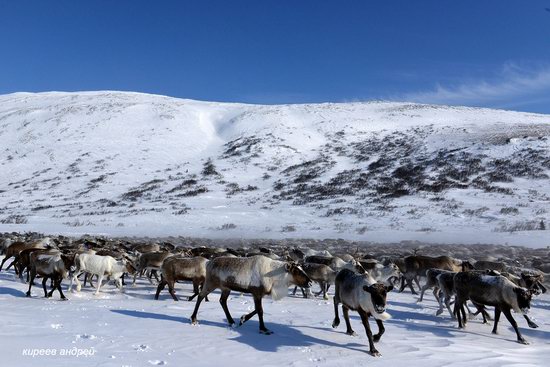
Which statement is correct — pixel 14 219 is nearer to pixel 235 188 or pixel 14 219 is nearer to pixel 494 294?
Answer: pixel 235 188

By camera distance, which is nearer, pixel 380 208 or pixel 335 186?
pixel 380 208

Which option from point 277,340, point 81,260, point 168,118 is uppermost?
point 168,118

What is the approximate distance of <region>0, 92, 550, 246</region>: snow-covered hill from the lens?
42.9m

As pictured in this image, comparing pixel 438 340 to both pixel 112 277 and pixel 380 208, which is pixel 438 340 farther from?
pixel 380 208

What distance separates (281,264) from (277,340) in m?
1.64

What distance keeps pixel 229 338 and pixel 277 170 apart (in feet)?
210

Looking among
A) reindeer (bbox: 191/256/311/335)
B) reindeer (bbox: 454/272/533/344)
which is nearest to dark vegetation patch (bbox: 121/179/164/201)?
reindeer (bbox: 191/256/311/335)

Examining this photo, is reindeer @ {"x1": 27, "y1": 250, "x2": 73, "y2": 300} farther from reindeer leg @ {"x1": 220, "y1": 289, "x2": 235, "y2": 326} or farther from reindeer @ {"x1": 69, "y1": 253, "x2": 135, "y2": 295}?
reindeer leg @ {"x1": 220, "y1": 289, "x2": 235, "y2": 326}

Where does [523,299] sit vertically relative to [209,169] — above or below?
below

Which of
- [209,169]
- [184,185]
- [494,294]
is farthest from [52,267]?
[209,169]

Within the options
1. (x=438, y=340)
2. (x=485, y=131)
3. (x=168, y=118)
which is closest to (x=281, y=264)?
(x=438, y=340)

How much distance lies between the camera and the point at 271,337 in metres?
9.05

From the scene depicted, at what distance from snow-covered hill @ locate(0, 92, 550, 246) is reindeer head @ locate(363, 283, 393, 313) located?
2630 cm

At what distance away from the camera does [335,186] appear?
61.0m
